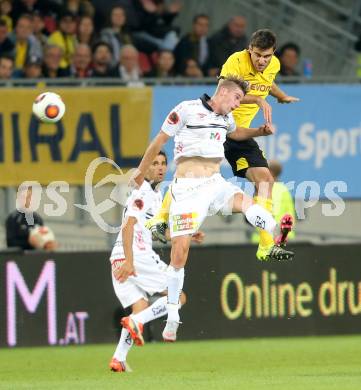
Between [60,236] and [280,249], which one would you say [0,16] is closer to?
[60,236]

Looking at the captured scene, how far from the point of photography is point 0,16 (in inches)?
775

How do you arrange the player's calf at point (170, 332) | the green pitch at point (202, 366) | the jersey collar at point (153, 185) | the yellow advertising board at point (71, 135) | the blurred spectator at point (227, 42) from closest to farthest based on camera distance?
the green pitch at point (202, 366), the player's calf at point (170, 332), the jersey collar at point (153, 185), the yellow advertising board at point (71, 135), the blurred spectator at point (227, 42)

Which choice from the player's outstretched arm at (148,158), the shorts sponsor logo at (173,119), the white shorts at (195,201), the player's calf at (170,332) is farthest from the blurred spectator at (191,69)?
the player's calf at (170,332)

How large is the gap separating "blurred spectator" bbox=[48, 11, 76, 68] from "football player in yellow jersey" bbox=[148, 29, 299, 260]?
20.4 ft

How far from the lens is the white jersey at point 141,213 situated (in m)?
13.8

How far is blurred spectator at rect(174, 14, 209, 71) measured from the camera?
20.3m

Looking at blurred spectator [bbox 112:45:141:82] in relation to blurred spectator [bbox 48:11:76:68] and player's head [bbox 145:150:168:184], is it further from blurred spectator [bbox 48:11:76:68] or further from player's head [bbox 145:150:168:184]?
player's head [bbox 145:150:168:184]

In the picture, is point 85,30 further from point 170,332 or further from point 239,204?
point 170,332

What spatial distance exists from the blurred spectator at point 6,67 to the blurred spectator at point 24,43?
2.21ft

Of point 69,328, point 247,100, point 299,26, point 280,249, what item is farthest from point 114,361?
point 299,26

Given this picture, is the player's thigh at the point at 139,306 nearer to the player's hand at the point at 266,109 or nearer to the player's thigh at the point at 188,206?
the player's thigh at the point at 188,206

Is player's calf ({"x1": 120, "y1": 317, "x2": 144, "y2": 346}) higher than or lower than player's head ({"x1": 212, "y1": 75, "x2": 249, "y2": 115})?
lower

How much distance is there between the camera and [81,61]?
19.2 meters

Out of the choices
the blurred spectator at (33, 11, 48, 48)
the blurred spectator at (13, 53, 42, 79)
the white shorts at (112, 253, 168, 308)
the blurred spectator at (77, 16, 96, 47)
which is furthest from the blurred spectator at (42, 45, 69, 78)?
the white shorts at (112, 253, 168, 308)
